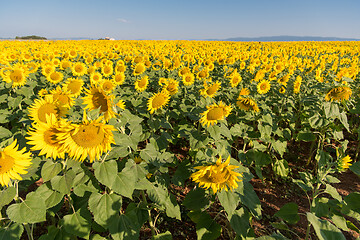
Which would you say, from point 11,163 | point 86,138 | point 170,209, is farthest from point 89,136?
point 170,209

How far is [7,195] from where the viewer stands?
69.6 inches

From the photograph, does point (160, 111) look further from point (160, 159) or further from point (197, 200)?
point (197, 200)

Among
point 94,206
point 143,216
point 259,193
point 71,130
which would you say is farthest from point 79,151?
point 259,193

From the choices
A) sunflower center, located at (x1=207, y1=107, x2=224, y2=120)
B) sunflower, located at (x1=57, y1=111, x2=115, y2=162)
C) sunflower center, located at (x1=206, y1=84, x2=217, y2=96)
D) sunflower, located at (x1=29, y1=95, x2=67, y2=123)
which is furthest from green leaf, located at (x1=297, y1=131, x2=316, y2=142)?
sunflower, located at (x1=29, y1=95, x2=67, y2=123)

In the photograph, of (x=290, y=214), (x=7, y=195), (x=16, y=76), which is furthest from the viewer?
(x=16, y=76)

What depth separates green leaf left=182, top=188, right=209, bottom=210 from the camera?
248 centimetres

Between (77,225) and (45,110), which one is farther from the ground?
(45,110)

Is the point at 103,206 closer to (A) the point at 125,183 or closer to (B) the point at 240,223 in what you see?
(A) the point at 125,183

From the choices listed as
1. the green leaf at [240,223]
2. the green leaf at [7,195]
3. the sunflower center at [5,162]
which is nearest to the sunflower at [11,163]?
the sunflower center at [5,162]

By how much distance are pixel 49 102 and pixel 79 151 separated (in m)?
0.91

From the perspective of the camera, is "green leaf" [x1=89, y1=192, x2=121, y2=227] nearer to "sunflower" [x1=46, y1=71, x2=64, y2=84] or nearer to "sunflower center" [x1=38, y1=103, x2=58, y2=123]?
"sunflower center" [x1=38, y1=103, x2=58, y2=123]

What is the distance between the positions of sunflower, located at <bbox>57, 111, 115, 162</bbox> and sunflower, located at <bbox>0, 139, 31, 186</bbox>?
1.08ft

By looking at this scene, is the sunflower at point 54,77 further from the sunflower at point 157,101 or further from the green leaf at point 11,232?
the green leaf at point 11,232

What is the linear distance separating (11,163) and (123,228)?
1195 millimetres
